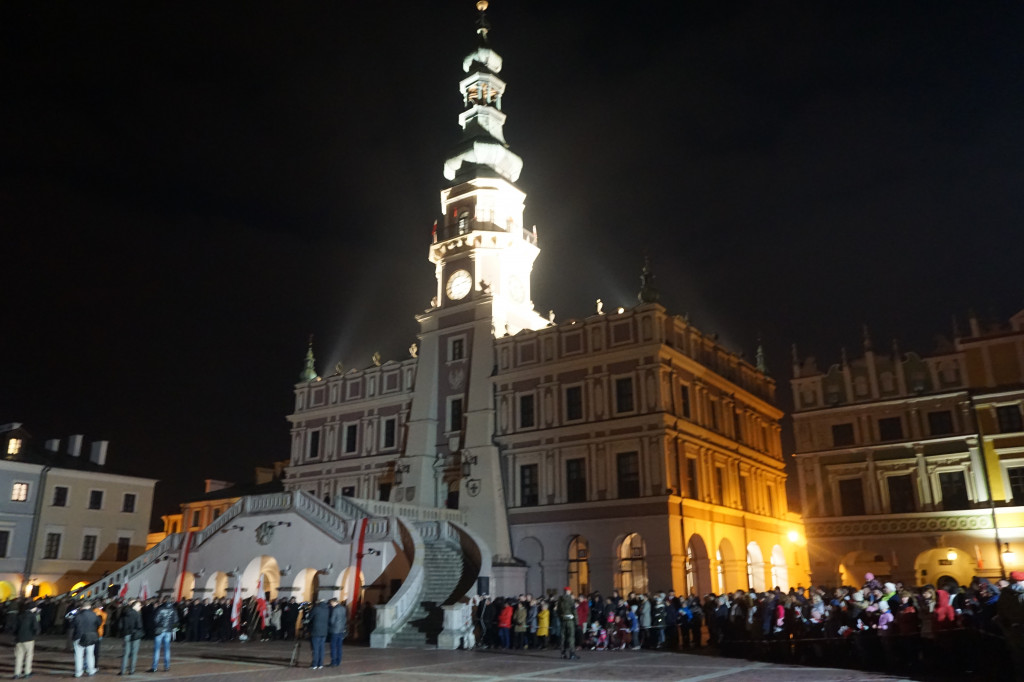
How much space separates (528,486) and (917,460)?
63.8 feet

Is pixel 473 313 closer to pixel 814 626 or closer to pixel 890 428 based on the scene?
pixel 890 428

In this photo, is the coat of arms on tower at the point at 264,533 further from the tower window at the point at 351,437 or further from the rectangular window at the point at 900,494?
→ the rectangular window at the point at 900,494

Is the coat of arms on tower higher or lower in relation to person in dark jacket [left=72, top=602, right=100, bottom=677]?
higher

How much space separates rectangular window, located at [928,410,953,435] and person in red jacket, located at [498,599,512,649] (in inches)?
1051

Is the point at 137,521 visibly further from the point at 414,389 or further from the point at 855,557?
the point at 855,557

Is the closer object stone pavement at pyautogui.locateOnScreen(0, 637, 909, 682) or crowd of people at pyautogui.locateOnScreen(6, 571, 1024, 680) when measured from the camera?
crowd of people at pyautogui.locateOnScreen(6, 571, 1024, 680)

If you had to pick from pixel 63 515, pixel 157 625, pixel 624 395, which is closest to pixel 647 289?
pixel 624 395

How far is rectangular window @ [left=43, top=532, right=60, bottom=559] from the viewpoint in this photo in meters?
49.3

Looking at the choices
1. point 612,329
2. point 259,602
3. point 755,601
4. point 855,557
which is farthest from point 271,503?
point 855,557

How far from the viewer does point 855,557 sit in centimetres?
4091

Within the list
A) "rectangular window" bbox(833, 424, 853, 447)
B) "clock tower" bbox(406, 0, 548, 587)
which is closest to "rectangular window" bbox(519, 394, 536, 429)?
"clock tower" bbox(406, 0, 548, 587)

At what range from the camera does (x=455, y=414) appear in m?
42.2

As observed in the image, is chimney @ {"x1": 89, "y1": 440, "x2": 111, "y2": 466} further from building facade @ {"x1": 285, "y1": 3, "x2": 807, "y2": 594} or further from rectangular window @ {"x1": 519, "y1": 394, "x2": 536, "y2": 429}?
rectangular window @ {"x1": 519, "y1": 394, "x2": 536, "y2": 429}

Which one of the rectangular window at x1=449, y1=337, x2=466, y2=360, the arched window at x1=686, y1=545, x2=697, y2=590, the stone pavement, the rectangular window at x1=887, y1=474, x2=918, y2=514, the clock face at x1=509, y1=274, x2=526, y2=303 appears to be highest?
the clock face at x1=509, y1=274, x2=526, y2=303
